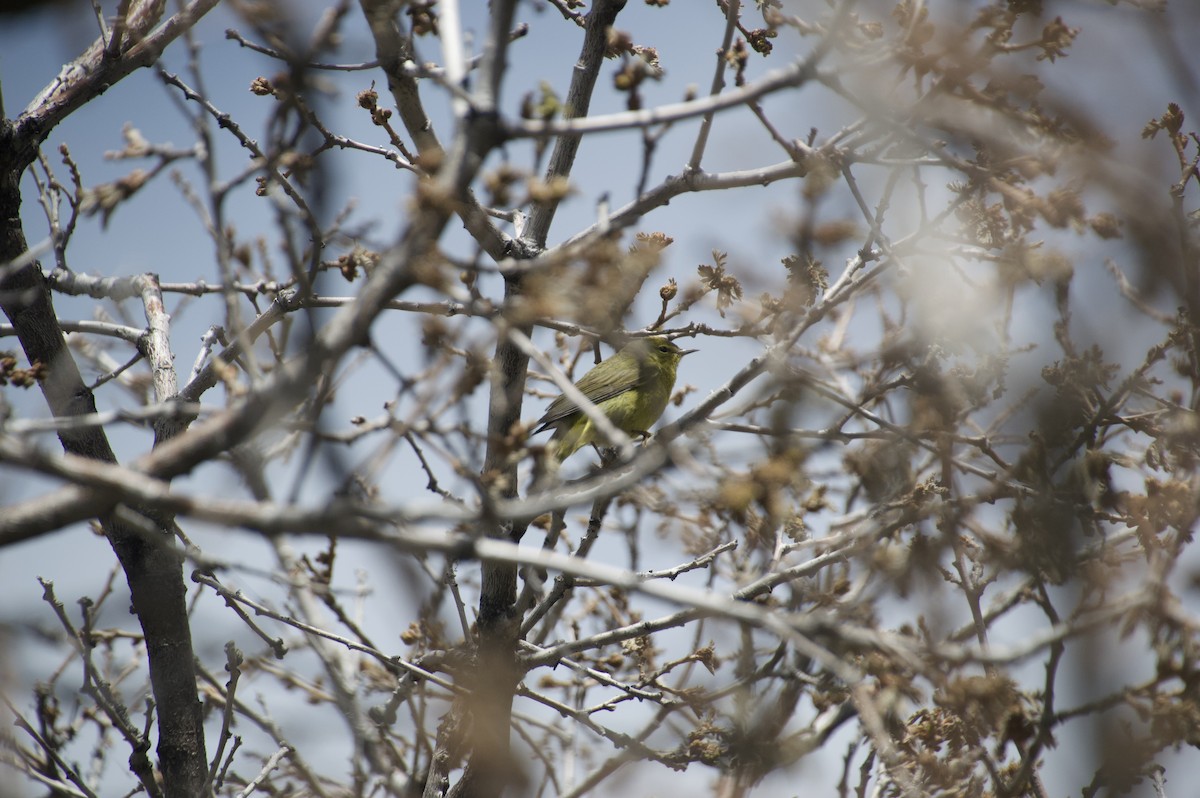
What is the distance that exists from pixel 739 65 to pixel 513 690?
8.14 ft

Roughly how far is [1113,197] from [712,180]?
131 centimetres

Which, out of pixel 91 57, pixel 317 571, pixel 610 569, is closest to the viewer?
pixel 610 569

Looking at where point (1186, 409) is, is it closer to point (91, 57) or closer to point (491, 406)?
point (491, 406)

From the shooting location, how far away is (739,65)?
2652 mm

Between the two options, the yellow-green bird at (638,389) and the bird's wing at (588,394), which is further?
the yellow-green bird at (638,389)

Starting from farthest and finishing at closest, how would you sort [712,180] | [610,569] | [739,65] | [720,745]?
1. [720,745]
2. [712,180]
3. [739,65]
4. [610,569]

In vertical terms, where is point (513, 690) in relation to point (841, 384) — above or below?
below

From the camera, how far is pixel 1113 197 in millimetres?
2016

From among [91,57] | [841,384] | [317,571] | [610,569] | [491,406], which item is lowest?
[610,569]

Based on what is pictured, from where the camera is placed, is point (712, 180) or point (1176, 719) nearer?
→ point (1176, 719)

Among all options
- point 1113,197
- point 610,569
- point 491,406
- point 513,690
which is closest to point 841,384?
point 491,406

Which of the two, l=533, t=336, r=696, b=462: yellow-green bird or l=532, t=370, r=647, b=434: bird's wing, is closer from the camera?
l=532, t=370, r=647, b=434: bird's wing

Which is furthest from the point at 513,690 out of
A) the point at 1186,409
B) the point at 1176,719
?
the point at 1186,409

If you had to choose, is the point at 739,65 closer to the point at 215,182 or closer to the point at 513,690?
the point at 215,182
